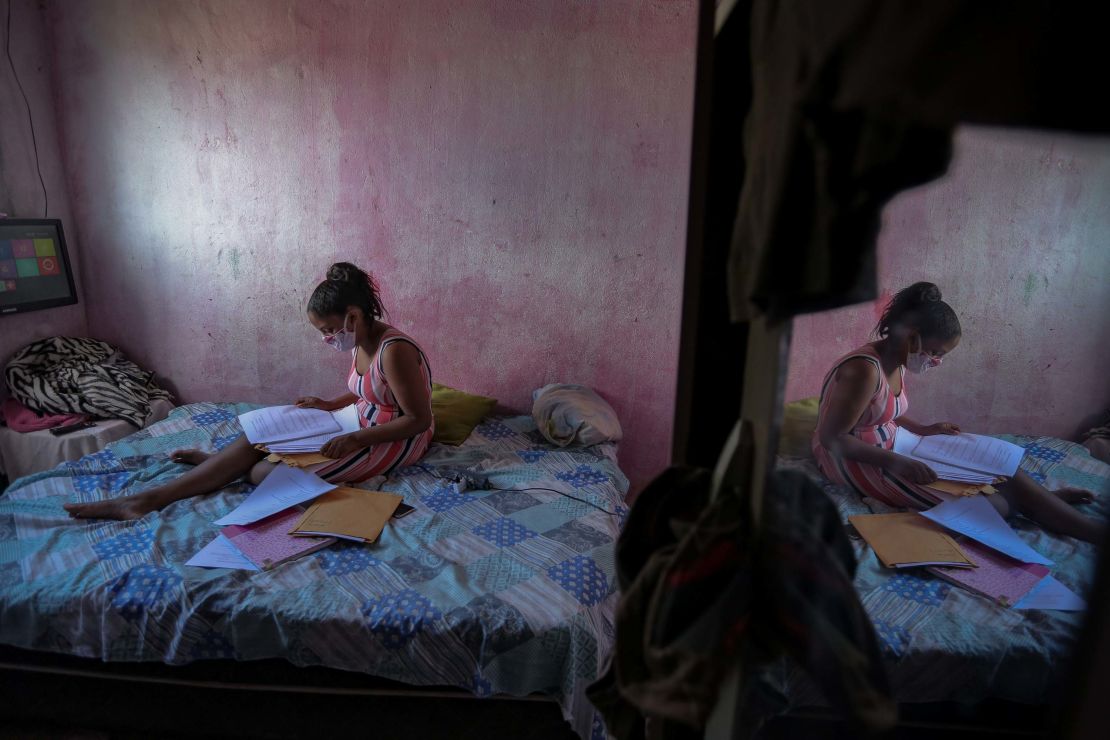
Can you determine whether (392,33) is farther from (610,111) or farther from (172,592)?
(172,592)

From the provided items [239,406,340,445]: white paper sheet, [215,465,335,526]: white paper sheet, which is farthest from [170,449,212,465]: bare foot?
[215,465,335,526]: white paper sheet

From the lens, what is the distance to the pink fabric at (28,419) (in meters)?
2.52

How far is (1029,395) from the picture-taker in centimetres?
89

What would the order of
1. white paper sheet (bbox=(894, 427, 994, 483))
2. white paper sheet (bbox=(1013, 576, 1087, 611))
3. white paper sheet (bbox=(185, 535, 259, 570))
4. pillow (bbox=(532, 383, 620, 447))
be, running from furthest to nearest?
pillow (bbox=(532, 383, 620, 447)) → white paper sheet (bbox=(185, 535, 259, 570)) → white paper sheet (bbox=(894, 427, 994, 483)) → white paper sheet (bbox=(1013, 576, 1087, 611))

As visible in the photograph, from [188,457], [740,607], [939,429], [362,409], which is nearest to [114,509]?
[188,457]

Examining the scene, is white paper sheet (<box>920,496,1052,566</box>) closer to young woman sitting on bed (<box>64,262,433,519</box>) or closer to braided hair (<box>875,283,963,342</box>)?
braided hair (<box>875,283,963,342</box>)

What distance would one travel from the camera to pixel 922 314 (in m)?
0.90

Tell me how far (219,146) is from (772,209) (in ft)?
10.0

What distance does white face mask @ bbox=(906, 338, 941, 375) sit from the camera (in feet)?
3.09

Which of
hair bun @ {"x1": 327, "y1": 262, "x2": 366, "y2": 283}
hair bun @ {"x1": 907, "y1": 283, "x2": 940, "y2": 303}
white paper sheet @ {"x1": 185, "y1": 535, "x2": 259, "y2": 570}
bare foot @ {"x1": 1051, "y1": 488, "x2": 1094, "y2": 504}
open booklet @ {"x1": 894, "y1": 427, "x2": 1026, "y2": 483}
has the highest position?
hair bun @ {"x1": 907, "y1": 283, "x2": 940, "y2": 303}

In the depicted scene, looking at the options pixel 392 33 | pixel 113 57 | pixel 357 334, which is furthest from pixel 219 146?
pixel 357 334

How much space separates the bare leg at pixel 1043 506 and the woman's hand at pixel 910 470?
0.10 m

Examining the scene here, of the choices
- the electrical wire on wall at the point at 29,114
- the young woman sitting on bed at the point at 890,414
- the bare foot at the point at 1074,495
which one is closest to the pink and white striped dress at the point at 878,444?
the young woman sitting on bed at the point at 890,414

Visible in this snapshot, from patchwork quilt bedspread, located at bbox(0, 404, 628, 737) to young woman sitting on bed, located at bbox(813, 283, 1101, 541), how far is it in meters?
0.74
